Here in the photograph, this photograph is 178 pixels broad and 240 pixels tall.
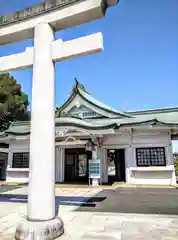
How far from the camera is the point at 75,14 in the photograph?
407 cm

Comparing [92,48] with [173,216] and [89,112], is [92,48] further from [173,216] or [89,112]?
[89,112]

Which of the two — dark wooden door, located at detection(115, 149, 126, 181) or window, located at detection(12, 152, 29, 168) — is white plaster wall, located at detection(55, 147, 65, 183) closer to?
window, located at detection(12, 152, 29, 168)

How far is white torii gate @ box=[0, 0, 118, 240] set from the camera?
360 cm

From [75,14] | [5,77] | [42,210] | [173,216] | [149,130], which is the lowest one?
[173,216]

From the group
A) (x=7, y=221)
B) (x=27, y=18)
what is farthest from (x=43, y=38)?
(x=7, y=221)

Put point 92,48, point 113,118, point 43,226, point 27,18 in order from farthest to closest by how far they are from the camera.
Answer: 1. point 113,118
2. point 27,18
3. point 92,48
4. point 43,226

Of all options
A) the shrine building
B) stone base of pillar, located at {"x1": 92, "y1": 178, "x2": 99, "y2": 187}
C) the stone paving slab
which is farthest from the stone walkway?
the shrine building

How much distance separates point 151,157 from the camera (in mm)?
12914

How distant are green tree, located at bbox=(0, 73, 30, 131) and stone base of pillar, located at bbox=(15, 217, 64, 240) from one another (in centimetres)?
2214

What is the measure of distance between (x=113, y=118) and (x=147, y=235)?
39.5ft

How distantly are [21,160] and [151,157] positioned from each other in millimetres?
9933

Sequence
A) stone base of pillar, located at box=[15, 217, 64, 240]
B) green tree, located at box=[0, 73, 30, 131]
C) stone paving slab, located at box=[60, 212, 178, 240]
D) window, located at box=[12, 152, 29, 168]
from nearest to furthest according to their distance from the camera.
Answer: stone base of pillar, located at box=[15, 217, 64, 240] < stone paving slab, located at box=[60, 212, 178, 240] < window, located at box=[12, 152, 29, 168] < green tree, located at box=[0, 73, 30, 131]

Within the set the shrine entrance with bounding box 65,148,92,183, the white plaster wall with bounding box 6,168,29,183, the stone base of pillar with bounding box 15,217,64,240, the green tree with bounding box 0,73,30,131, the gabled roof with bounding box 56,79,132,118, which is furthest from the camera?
the green tree with bounding box 0,73,30,131

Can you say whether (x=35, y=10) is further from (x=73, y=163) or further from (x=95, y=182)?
(x=73, y=163)
